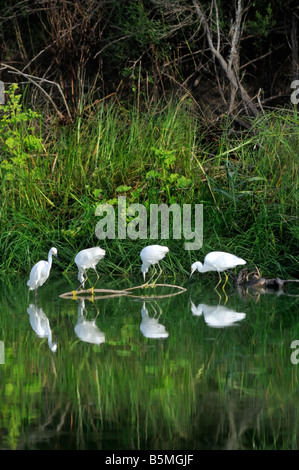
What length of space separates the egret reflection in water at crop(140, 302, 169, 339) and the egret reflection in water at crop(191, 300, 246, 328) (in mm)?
316

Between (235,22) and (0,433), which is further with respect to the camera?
(235,22)

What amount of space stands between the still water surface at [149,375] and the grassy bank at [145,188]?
4.66ft

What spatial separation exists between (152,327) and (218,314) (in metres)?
0.65

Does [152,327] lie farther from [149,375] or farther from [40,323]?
[149,375]

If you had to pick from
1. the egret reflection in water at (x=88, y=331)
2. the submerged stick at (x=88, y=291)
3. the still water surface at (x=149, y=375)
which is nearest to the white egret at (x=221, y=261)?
the still water surface at (x=149, y=375)

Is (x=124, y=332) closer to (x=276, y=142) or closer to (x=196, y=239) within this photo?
(x=196, y=239)

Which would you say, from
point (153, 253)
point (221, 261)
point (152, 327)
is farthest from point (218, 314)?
point (153, 253)

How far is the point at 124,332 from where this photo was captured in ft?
16.1

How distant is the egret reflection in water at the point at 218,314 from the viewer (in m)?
5.18

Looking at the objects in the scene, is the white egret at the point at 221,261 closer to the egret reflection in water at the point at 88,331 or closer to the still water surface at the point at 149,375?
the still water surface at the point at 149,375

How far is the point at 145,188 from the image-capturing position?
8164 mm

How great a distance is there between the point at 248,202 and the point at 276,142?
74 centimetres

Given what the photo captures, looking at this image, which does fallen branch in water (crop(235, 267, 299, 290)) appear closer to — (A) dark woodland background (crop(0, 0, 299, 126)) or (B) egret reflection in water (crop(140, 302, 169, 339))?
(B) egret reflection in water (crop(140, 302, 169, 339))

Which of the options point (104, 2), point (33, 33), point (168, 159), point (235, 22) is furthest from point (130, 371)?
point (33, 33)
